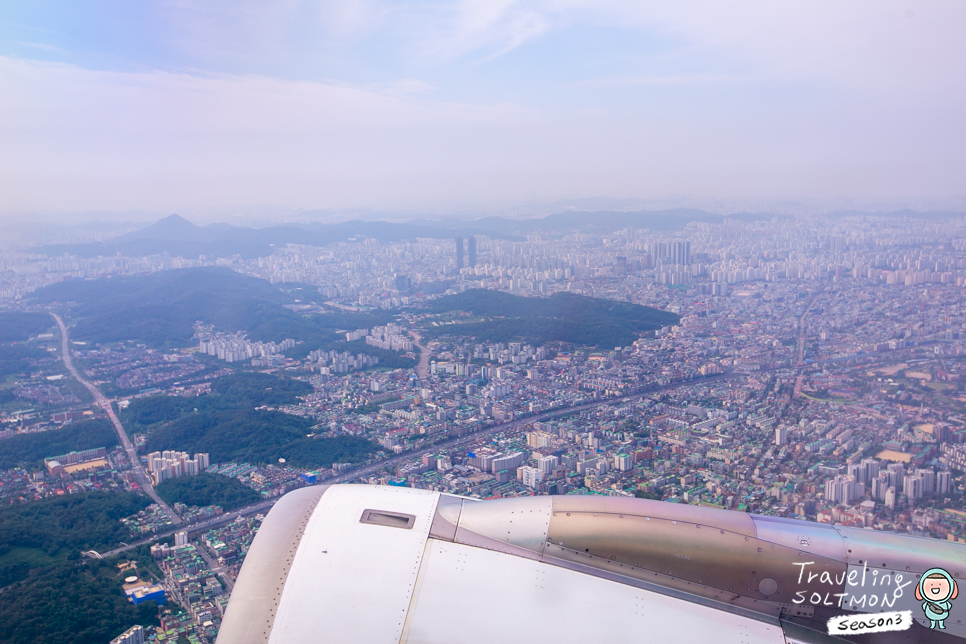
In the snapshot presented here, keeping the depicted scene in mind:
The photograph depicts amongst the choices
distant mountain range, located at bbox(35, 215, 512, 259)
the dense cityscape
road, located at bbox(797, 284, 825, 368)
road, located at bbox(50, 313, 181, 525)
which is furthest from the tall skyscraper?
road, located at bbox(797, 284, 825, 368)

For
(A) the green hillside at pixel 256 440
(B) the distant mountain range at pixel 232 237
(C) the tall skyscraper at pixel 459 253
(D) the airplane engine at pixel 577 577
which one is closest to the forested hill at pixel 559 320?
(C) the tall skyscraper at pixel 459 253

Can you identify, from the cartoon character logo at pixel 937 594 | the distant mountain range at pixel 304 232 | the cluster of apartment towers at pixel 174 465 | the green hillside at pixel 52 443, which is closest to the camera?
the cartoon character logo at pixel 937 594

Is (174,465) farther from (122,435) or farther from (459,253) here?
(459,253)

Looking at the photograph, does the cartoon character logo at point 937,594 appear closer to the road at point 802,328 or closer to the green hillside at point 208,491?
the green hillside at point 208,491

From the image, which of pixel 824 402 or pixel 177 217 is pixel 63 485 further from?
pixel 177 217

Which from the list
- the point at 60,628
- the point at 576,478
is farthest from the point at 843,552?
the point at 60,628

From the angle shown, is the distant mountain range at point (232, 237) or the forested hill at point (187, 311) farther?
the distant mountain range at point (232, 237)

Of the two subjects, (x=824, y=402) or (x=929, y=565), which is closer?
(x=929, y=565)
